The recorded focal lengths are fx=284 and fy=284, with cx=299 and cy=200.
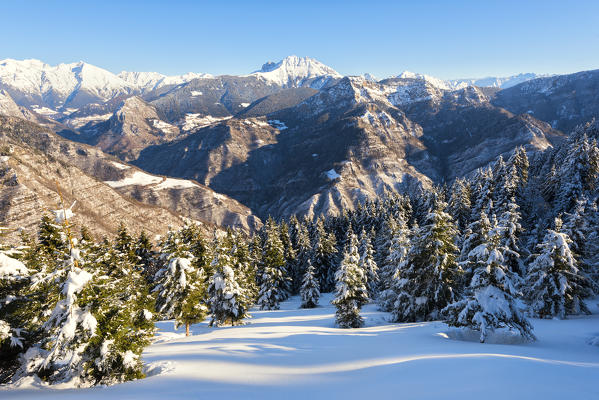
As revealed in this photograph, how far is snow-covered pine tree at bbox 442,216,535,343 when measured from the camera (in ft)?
45.1

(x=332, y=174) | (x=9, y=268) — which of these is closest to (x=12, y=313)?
(x=9, y=268)

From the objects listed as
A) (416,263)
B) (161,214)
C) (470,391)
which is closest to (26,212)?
(161,214)

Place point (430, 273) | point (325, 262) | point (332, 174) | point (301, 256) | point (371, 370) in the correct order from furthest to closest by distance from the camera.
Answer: point (332, 174)
point (301, 256)
point (325, 262)
point (430, 273)
point (371, 370)

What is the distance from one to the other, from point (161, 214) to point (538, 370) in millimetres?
133830

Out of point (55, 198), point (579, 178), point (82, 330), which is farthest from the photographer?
point (55, 198)

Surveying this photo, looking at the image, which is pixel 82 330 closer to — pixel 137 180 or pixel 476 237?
pixel 476 237

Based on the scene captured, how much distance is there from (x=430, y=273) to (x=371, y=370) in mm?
14970

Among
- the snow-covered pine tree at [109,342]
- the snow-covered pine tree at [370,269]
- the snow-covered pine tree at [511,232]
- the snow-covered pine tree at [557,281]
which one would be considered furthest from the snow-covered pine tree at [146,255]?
→ the snow-covered pine tree at [557,281]

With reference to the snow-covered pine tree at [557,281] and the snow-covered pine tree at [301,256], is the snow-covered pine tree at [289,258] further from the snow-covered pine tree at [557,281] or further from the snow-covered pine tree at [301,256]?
the snow-covered pine tree at [557,281]

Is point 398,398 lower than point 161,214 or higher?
lower

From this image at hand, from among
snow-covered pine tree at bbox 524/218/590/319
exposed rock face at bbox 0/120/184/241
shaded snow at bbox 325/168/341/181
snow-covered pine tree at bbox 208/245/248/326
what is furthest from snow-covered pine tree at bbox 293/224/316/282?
shaded snow at bbox 325/168/341/181

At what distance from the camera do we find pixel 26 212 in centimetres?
8344

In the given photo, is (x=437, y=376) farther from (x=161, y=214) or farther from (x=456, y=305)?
(x=161, y=214)

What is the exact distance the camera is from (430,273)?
73.6ft
